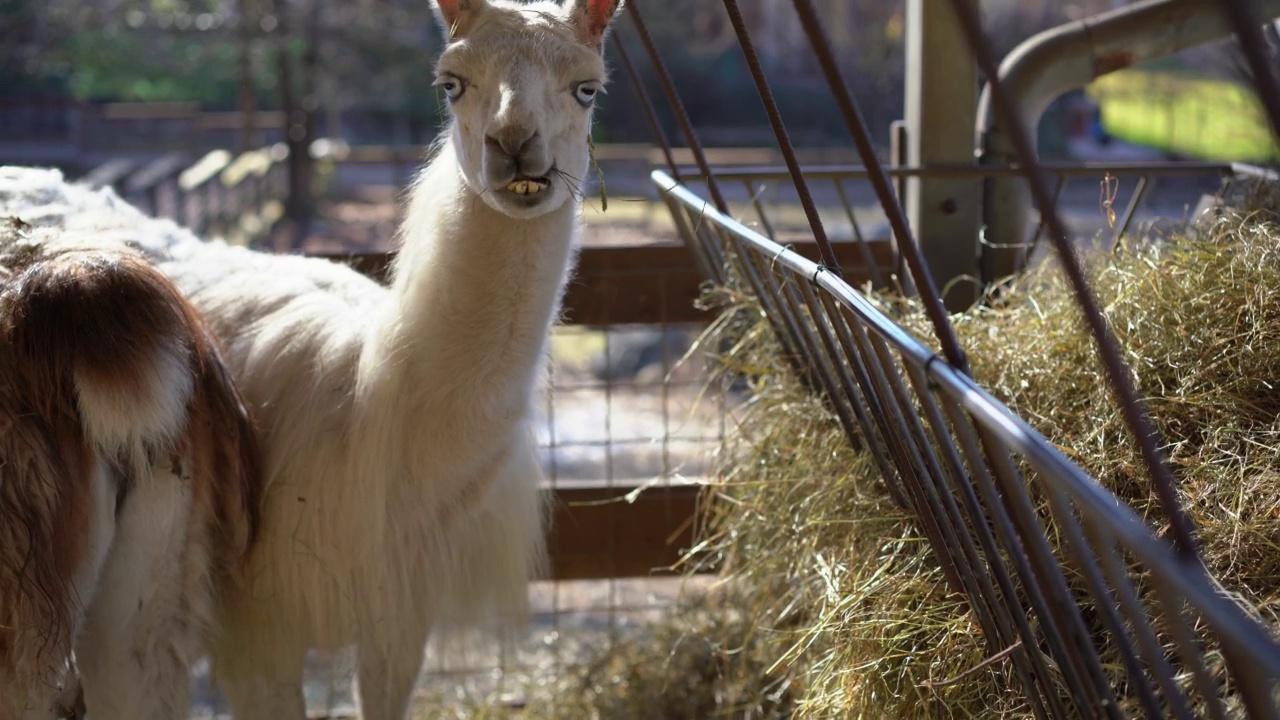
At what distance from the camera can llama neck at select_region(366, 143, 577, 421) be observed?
7.61ft

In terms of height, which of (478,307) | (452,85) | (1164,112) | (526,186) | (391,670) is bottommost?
(391,670)

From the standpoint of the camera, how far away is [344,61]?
19812mm

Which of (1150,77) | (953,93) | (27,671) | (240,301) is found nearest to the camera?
(27,671)

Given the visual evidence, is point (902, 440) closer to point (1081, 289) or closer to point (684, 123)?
point (1081, 289)

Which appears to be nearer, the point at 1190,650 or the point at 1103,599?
the point at 1190,650

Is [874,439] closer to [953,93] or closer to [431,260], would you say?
[431,260]

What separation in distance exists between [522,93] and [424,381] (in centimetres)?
63

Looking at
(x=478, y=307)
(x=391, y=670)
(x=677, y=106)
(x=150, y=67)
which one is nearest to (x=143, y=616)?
(x=391, y=670)

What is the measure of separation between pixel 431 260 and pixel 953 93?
1763 millimetres

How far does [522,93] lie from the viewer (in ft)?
7.12

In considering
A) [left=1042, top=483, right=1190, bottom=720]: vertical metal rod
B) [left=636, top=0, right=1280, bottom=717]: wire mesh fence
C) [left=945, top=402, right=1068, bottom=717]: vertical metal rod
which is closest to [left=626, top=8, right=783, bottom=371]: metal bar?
[left=636, top=0, right=1280, bottom=717]: wire mesh fence

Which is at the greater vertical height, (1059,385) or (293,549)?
(1059,385)

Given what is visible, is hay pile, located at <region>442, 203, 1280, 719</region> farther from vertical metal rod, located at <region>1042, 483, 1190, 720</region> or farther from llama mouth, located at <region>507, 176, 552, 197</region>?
llama mouth, located at <region>507, 176, 552, 197</region>

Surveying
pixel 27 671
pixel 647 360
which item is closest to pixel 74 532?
pixel 27 671
